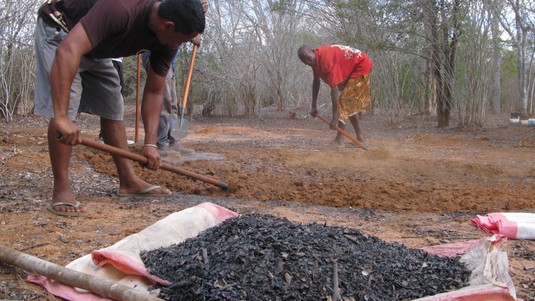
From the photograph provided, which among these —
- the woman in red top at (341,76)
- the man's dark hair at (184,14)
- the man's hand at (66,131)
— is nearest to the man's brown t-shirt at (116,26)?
the man's dark hair at (184,14)

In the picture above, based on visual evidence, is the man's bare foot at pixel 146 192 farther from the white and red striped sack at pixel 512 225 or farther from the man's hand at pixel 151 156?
the white and red striped sack at pixel 512 225

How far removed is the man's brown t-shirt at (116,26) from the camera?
2.56 m

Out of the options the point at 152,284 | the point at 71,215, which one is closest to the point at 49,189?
the point at 71,215

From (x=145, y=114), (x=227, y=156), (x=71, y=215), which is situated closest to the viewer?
(x=71, y=215)

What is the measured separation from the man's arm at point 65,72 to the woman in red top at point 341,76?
429 cm

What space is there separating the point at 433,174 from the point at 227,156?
2077 mm

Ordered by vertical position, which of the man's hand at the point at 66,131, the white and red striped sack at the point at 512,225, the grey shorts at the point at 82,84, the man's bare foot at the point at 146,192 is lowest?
the white and red striped sack at the point at 512,225

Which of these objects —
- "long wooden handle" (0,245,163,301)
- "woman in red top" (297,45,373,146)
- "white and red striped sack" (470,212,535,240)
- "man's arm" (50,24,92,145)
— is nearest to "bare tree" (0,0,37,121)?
"woman in red top" (297,45,373,146)

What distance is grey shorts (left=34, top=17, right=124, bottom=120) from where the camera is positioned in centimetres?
289

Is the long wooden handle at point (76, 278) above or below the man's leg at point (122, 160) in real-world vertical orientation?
below

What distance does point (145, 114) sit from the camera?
323 cm

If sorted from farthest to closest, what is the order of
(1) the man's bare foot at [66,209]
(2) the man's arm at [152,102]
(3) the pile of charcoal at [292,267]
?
(2) the man's arm at [152,102] < (1) the man's bare foot at [66,209] < (3) the pile of charcoal at [292,267]

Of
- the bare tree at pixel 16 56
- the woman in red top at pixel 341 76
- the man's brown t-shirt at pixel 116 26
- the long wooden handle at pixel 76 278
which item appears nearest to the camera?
the long wooden handle at pixel 76 278

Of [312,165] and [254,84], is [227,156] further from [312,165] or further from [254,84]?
[254,84]
